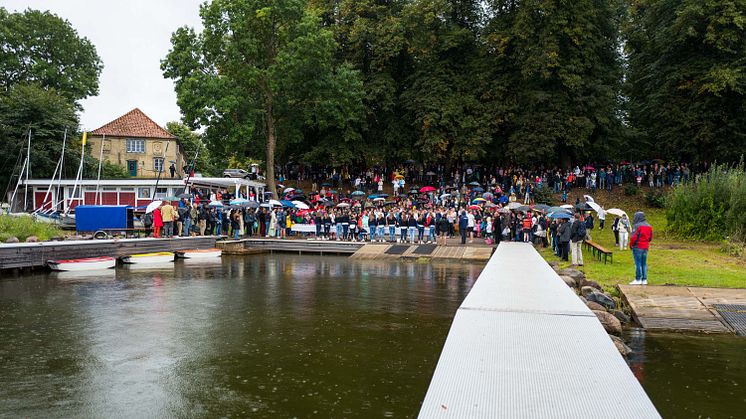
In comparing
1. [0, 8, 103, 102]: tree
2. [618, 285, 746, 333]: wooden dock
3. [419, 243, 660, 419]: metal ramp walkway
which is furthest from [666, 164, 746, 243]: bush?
[0, 8, 103, 102]: tree

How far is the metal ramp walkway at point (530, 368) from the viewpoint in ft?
17.0

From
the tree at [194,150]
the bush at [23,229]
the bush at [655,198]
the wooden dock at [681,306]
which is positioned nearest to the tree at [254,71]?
the bush at [23,229]

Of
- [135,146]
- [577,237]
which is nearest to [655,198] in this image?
[577,237]

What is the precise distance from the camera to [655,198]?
122ft

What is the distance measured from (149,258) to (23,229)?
5.81 metres

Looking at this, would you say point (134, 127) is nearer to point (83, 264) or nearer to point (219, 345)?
point (83, 264)

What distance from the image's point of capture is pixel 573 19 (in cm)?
4009

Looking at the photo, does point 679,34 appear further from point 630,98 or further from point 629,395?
point 629,395

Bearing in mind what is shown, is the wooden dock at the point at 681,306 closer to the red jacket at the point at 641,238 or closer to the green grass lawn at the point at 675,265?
the red jacket at the point at 641,238

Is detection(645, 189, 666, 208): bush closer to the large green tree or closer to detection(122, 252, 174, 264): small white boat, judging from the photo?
the large green tree

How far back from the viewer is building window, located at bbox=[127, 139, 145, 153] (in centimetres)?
6100

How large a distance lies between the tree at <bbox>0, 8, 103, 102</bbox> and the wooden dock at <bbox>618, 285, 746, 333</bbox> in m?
57.7

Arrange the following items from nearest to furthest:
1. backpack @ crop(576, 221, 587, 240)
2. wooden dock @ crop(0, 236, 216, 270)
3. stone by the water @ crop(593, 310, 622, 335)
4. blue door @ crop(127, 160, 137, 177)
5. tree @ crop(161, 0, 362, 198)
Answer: stone by the water @ crop(593, 310, 622, 335), backpack @ crop(576, 221, 587, 240), wooden dock @ crop(0, 236, 216, 270), tree @ crop(161, 0, 362, 198), blue door @ crop(127, 160, 137, 177)

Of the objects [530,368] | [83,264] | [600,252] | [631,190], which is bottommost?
[83,264]
